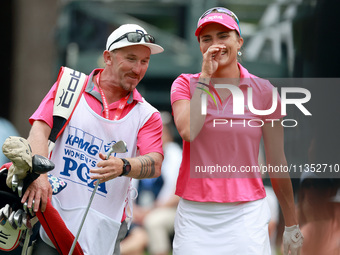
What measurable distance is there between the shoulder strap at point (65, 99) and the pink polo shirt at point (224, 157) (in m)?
0.71

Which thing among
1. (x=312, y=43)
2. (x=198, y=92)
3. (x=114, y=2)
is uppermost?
(x=114, y=2)

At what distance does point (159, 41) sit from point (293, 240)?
292 inches

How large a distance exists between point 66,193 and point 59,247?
37 cm

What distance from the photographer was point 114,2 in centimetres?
1246

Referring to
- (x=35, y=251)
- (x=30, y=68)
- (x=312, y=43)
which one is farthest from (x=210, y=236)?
(x=30, y=68)

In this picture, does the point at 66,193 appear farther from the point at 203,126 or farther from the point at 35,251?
the point at 203,126

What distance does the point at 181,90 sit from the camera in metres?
5.12

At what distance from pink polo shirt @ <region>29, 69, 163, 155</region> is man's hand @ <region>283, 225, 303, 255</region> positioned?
1119 mm

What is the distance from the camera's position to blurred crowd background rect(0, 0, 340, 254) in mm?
6762

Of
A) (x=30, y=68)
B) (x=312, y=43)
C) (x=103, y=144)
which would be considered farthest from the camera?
(x=30, y=68)

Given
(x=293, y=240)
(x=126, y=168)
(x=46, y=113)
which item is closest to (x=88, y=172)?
(x=126, y=168)

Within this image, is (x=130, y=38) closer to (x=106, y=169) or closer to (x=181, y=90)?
(x=181, y=90)

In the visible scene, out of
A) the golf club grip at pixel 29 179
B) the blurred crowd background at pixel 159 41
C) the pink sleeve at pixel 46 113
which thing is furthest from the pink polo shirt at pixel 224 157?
the blurred crowd background at pixel 159 41

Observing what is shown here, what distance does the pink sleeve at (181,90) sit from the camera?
5082mm
